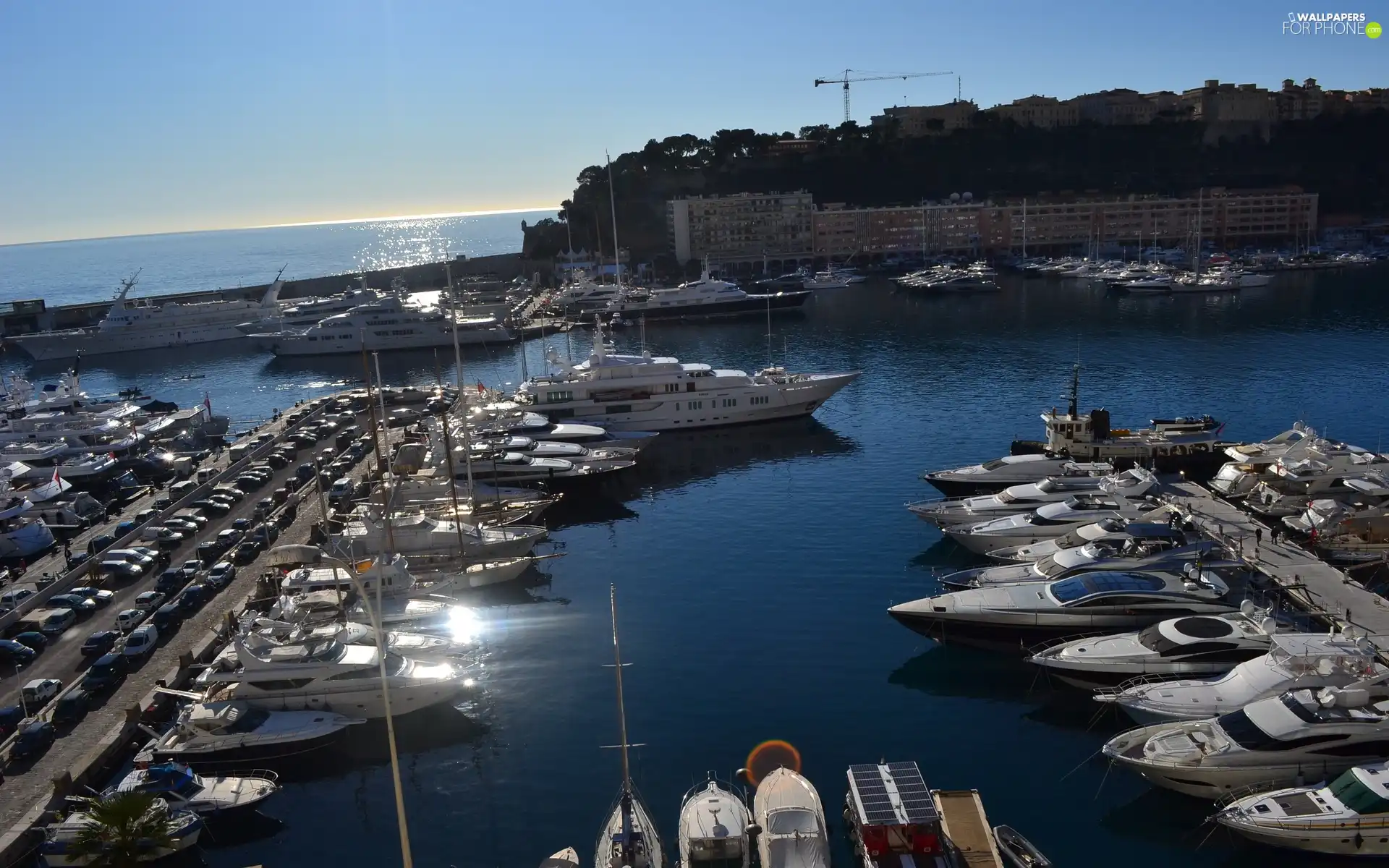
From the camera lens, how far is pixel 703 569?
3275 cm

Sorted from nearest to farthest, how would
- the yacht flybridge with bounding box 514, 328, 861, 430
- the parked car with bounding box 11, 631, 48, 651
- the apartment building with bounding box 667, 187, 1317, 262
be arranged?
1. the parked car with bounding box 11, 631, 48, 651
2. the yacht flybridge with bounding box 514, 328, 861, 430
3. the apartment building with bounding box 667, 187, 1317, 262

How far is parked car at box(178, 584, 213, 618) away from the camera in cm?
2798

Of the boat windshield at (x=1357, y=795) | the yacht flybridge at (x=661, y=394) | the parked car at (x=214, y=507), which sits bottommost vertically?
the boat windshield at (x=1357, y=795)

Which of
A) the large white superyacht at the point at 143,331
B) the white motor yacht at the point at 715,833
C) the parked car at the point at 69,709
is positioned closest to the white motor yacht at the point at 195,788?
the parked car at the point at 69,709

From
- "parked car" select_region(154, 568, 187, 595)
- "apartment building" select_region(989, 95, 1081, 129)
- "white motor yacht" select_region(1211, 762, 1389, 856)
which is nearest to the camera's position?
"white motor yacht" select_region(1211, 762, 1389, 856)

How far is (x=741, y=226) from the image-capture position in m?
137

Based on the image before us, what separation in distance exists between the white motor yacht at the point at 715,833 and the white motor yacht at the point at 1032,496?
17856 mm

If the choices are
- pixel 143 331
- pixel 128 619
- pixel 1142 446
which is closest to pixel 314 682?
pixel 128 619

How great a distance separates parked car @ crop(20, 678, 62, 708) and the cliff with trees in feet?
395

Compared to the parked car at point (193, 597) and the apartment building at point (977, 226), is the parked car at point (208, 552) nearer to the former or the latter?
the parked car at point (193, 597)

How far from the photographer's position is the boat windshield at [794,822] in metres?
17.1

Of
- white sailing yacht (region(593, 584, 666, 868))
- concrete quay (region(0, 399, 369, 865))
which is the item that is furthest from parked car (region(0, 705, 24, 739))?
white sailing yacht (region(593, 584, 666, 868))

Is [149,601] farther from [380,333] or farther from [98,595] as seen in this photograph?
[380,333]

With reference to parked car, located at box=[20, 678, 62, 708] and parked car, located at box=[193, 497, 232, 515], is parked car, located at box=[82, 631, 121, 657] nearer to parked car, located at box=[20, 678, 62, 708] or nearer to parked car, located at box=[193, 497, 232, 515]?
parked car, located at box=[20, 678, 62, 708]
